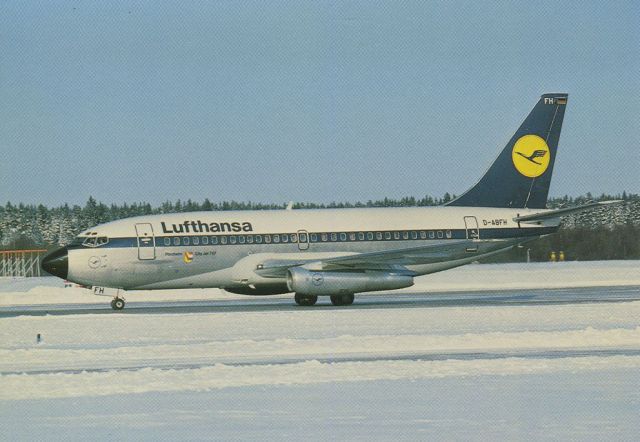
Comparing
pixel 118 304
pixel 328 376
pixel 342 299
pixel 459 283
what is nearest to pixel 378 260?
pixel 342 299

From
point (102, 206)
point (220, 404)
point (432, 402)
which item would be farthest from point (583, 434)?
point (102, 206)

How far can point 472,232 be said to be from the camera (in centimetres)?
3862

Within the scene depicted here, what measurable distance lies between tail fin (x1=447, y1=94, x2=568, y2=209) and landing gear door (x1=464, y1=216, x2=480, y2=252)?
5.21ft

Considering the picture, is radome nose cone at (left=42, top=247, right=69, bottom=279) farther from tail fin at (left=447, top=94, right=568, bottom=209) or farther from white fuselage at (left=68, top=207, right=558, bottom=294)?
tail fin at (left=447, top=94, right=568, bottom=209)

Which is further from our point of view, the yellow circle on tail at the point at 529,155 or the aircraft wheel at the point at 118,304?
the yellow circle on tail at the point at 529,155

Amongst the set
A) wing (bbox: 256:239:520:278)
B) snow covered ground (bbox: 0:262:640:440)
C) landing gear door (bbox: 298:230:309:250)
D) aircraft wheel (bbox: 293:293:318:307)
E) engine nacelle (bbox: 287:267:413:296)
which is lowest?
snow covered ground (bbox: 0:262:640:440)

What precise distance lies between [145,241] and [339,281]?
6.58 m

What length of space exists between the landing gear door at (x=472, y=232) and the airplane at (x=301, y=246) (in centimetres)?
4

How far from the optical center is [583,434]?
11156 millimetres

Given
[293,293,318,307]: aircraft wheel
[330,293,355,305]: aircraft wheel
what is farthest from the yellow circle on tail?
[293,293,318,307]: aircraft wheel

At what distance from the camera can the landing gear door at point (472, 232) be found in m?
38.5

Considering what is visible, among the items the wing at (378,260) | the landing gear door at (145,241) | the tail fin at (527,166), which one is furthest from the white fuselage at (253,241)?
the tail fin at (527,166)

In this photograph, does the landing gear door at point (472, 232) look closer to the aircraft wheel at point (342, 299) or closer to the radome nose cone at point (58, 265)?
the aircraft wheel at point (342, 299)

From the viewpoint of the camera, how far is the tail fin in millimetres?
40625
